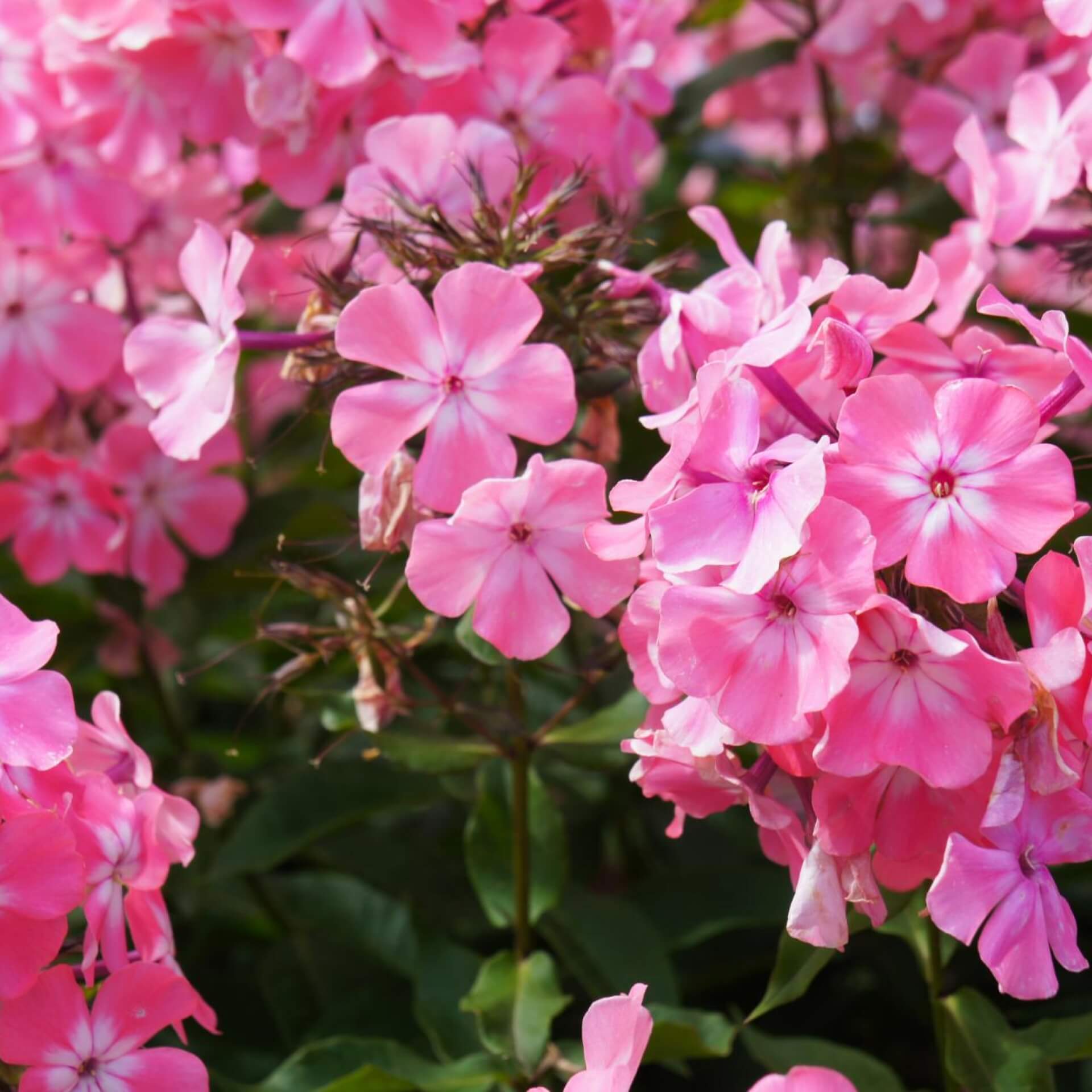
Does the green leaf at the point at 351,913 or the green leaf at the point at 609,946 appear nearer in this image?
the green leaf at the point at 609,946

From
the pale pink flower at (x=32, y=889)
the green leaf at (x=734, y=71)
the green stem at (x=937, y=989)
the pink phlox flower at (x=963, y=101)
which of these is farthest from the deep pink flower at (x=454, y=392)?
the green leaf at (x=734, y=71)

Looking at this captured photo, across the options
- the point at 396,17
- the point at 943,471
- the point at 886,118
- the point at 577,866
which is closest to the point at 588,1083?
the point at 943,471

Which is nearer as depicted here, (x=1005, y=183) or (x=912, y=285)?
(x=912, y=285)

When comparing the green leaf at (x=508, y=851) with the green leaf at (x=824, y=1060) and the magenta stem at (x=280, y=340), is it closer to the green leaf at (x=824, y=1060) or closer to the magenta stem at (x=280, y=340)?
the green leaf at (x=824, y=1060)

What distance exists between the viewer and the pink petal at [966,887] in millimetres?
567

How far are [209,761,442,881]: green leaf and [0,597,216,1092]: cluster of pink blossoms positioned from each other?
268 millimetres

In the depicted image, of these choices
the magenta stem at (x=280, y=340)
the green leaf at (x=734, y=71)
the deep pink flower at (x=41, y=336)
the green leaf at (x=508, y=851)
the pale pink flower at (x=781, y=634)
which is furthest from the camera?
the green leaf at (x=734, y=71)

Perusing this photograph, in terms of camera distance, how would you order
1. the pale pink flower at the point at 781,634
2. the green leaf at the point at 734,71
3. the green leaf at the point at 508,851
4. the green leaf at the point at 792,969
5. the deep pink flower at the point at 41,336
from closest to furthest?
the pale pink flower at the point at 781,634
the green leaf at the point at 792,969
the green leaf at the point at 508,851
the deep pink flower at the point at 41,336
the green leaf at the point at 734,71

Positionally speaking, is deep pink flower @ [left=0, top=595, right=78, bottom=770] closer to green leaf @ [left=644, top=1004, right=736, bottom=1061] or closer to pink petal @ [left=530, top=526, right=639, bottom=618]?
pink petal @ [left=530, top=526, right=639, bottom=618]

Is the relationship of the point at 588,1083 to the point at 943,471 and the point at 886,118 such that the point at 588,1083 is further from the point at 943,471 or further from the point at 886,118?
the point at 886,118

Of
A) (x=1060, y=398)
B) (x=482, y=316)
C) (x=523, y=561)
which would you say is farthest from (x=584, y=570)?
(x=1060, y=398)

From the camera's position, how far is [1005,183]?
90 cm

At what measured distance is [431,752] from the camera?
0.85m

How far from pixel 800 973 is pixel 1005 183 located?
52 centimetres
